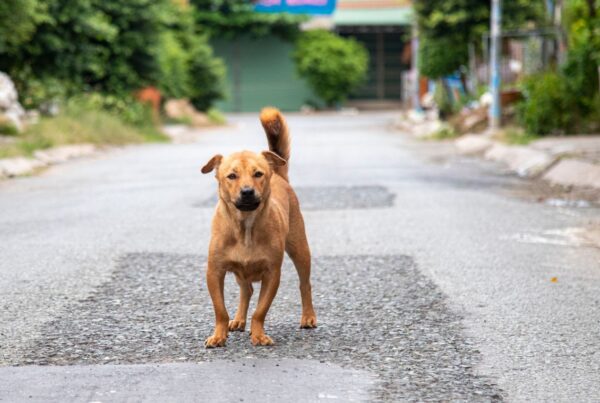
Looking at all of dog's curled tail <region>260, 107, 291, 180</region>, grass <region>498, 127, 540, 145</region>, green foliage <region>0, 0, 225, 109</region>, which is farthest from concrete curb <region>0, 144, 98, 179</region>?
dog's curled tail <region>260, 107, 291, 180</region>

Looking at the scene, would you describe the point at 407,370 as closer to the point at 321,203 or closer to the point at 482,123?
the point at 321,203

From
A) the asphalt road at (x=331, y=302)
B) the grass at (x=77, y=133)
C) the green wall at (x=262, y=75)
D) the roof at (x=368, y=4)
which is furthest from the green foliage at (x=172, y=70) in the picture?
the asphalt road at (x=331, y=302)

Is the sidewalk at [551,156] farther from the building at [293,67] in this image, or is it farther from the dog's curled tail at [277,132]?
the building at [293,67]

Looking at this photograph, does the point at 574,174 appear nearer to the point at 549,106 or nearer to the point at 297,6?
the point at 549,106

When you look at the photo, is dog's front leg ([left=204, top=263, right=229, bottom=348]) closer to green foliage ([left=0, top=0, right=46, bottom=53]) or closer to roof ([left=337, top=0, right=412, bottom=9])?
green foliage ([left=0, top=0, right=46, bottom=53])

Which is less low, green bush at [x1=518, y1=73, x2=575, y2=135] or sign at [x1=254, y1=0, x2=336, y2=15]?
sign at [x1=254, y1=0, x2=336, y2=15]

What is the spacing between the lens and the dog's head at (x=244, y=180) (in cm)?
485

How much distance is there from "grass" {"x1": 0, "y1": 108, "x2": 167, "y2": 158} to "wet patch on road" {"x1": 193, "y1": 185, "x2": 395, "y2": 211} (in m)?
5.63

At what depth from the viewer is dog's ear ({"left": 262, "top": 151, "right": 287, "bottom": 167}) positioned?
518 centimetres

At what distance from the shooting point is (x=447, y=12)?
2559 cm

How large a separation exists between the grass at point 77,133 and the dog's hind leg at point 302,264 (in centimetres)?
1084

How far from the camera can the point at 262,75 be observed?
48062mm

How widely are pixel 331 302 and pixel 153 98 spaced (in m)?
25.3

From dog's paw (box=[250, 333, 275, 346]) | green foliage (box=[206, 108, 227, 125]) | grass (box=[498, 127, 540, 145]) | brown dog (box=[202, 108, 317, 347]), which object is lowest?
green foliage (box=[206, 108, 227, 125])
